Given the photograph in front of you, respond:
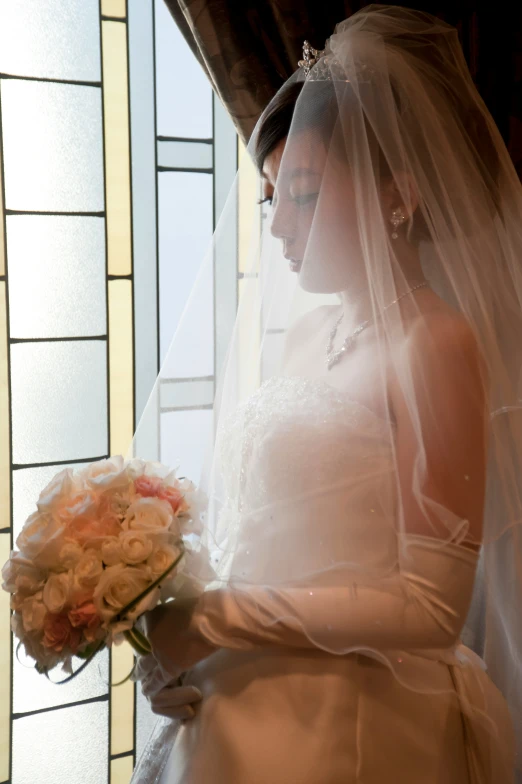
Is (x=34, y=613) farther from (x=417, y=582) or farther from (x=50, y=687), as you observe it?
(x=50, y=687)

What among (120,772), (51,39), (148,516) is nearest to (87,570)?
(148,516)

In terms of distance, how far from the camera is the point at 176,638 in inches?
42.7

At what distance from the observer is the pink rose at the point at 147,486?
1044 mm

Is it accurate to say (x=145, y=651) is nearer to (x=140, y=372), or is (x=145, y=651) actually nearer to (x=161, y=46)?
(x=140, y=372)

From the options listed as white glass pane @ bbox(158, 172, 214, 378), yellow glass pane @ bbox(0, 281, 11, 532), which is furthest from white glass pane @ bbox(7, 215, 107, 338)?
white glass pane @ bbox(158, 172, 214, 378)

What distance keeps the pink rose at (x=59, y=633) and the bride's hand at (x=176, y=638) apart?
0.53ft

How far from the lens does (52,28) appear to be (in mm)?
1856

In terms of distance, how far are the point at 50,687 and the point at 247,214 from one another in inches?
55.7

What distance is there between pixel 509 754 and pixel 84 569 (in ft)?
2.60

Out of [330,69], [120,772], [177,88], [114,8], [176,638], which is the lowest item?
[120,772]

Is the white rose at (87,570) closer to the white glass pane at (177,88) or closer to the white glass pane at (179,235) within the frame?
the white glass pane at (179,235)

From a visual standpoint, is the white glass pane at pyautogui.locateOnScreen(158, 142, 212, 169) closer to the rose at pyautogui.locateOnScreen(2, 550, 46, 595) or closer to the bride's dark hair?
the bride's dark hair

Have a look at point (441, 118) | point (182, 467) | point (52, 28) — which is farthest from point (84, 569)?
point (52, 28)

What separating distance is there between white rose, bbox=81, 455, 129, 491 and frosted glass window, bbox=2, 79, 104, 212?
1.05 m
